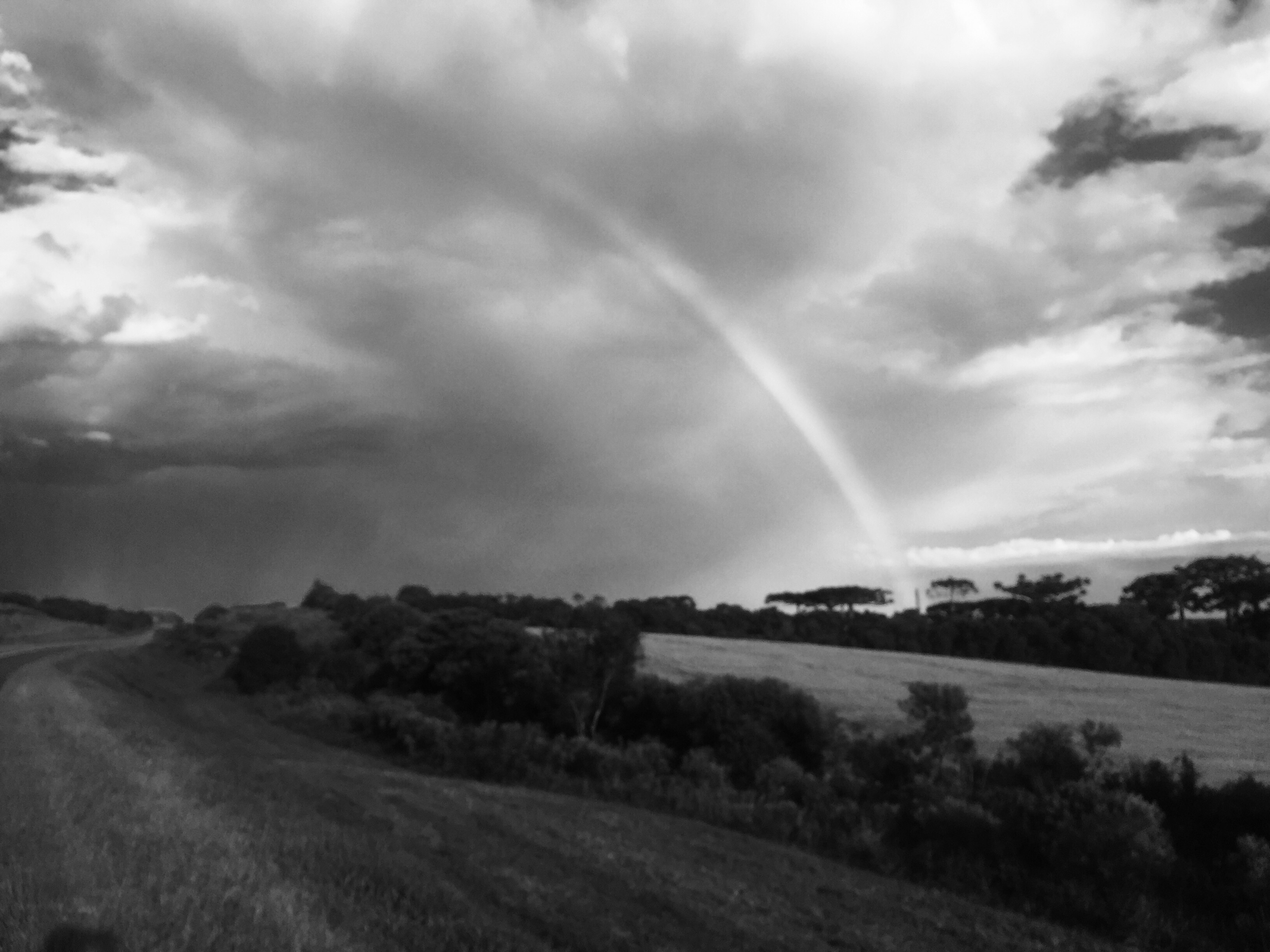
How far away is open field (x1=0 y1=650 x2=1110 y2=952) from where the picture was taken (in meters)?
9.24

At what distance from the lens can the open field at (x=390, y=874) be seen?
9.24m

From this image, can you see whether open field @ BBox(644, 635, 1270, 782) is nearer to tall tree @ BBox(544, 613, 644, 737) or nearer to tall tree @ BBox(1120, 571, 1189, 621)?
tall tree @ BBox(544, 613, 644, 737)

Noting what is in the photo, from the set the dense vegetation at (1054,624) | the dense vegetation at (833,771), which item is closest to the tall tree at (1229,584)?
the dense vegetation at (1054,624)

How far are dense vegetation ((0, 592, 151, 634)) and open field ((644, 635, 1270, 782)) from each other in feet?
387

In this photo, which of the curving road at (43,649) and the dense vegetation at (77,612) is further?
the dense vegetation at (77,612)

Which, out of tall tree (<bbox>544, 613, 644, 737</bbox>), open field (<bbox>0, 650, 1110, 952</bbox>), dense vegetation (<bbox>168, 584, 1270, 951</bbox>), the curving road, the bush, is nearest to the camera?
open field (<bbox>0, 650, 1110, 952</bbox>)

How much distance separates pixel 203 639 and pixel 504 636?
5200cm

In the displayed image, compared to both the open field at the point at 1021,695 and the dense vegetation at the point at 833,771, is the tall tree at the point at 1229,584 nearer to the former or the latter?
the open field at the point at 1021,695

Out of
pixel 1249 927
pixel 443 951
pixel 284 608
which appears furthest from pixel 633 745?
pixel 284 608

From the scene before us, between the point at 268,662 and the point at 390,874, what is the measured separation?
5118 centimetres

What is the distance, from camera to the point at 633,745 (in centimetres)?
3356

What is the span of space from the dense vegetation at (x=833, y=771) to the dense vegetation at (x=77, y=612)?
116470 mm

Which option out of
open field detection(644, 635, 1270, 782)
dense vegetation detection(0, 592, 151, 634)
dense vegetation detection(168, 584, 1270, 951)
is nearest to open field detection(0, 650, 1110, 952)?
dense vegetation detection(168, 584, 1270, 951)

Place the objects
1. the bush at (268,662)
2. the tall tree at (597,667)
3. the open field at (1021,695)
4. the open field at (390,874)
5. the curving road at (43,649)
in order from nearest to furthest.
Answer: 1. the open field at (390,874)
2. the open field at (1021,695)
3. the tall tree at (597,667)
4. the curving road at (43,649)
5. the bush at (268,662)
